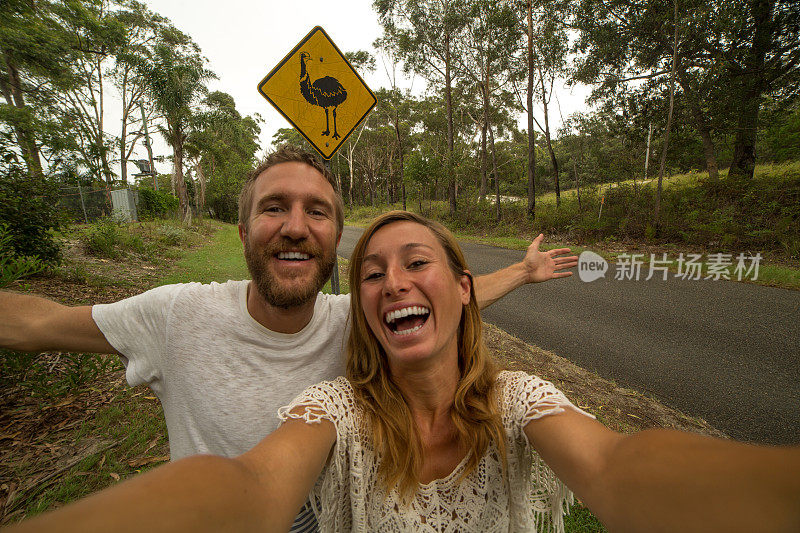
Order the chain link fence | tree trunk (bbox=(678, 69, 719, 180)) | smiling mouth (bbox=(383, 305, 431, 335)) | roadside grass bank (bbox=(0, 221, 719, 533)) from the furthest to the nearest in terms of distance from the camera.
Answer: the chain link fence → tree trunk (bbox=(678, 69, 719, 180)) → roadside grass bank (bbox=(0, 221, 719, 533)) → smiling mouth (bbox=(383, 305, 431, 335))

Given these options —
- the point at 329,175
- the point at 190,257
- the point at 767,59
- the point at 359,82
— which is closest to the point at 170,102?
the point at 190,257

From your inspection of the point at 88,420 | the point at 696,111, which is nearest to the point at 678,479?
the point at 88,420

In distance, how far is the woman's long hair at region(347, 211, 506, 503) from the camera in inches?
54.2

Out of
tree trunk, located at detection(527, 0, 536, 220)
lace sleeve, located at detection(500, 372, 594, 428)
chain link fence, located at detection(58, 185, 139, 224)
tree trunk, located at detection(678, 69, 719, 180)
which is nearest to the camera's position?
lace sleeve, located at detection(500, 372, 594, 428)

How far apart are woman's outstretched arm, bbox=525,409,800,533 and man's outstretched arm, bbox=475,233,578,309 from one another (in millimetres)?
1433

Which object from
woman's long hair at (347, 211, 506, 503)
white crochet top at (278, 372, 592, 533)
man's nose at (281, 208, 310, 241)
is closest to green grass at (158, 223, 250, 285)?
man's nose at (281, 208, 310, 241)

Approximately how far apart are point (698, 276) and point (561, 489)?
31.5ft

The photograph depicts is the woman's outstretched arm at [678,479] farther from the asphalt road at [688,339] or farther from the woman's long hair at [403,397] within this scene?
the asphalt road at [688,339]

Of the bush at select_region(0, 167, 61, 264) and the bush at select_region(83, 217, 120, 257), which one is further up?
the bush at select_region(0, 167, 61, 264)

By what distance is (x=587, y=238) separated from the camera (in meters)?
14.0

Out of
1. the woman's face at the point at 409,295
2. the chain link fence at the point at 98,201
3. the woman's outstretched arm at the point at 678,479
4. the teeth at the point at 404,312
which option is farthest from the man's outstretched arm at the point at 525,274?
the chain link fence at the point at 98,201

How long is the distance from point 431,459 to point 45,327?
1857 mm

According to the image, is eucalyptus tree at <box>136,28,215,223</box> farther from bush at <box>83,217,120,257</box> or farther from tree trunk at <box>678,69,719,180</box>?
tree trunk at <box>678,69,719,180</box>

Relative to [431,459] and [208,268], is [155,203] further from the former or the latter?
[431,459]
